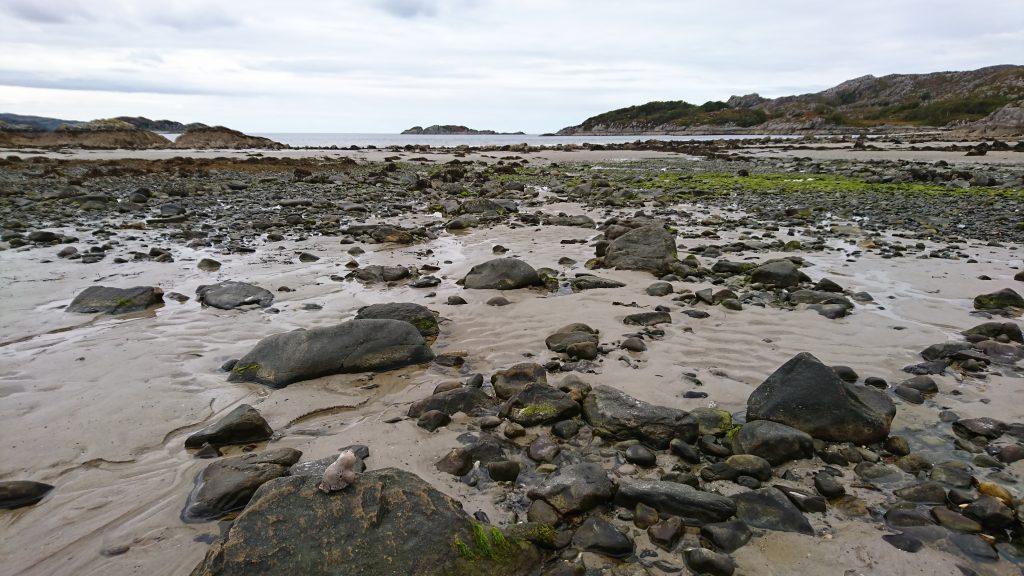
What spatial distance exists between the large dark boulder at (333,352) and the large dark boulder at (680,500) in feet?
11.1

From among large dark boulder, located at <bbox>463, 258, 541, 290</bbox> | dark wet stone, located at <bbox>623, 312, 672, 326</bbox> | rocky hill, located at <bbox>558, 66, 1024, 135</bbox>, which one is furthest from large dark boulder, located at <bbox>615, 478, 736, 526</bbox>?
rocky hill, located at <bbox>558, 66, 1024, 135</bbox>

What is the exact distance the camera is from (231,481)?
3.94m

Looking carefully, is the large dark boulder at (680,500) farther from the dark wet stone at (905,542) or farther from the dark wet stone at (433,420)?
the dark wet stone at (433,420)

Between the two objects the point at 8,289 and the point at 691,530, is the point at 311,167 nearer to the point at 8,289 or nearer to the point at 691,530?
the point at 8,289

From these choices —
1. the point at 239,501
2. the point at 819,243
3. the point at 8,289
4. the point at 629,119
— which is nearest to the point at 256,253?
the point at 8,289

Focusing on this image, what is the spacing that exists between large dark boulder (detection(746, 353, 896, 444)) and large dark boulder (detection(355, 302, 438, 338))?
13.6 ft

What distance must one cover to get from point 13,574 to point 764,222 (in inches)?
656

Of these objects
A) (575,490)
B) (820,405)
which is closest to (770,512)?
(575,490)

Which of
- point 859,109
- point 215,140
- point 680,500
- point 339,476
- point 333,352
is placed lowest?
point 680,500

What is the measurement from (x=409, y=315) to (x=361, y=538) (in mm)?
4556

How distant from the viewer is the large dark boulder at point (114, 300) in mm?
8211

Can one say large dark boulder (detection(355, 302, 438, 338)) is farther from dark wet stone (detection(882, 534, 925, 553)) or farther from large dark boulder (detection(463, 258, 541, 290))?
dark wet stone (detection(882, 534, 925, 553))

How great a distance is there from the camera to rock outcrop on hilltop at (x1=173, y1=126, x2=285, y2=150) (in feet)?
260

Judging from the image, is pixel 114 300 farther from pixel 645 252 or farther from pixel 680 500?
pixel 645 252
